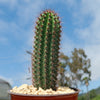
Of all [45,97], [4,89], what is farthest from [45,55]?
[4,89]

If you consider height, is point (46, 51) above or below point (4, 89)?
above

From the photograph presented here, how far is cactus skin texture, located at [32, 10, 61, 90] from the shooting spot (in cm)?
263

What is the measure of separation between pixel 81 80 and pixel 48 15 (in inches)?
800

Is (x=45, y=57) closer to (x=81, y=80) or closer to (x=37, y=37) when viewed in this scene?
(x=37, y=37)

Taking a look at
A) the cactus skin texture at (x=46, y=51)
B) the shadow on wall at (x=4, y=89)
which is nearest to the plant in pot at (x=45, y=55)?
the cactus skin texture at (x=46, y=51)

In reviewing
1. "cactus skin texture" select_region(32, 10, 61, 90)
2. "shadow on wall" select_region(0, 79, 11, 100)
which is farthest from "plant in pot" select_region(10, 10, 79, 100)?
"shadow on wall" select_region(0, 79, 11, 100)

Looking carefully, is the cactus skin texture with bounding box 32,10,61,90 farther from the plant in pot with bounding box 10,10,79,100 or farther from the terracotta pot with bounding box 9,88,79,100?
the terracotta pot with bounding box 9,88,79,100

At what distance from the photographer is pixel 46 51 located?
2600 millimetres

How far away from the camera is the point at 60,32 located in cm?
280

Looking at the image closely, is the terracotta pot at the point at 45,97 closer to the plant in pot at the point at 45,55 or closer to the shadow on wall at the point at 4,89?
the plant in pot at the point at 45,55

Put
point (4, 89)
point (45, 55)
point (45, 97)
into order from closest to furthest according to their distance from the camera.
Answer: point (45, 97) → point (45, 55) → point (4, 89)

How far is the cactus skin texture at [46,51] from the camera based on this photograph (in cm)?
263

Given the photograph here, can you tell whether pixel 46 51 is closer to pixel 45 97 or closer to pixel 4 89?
pixel 45 97

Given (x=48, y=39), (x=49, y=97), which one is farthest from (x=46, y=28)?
(x=49, y=97)
